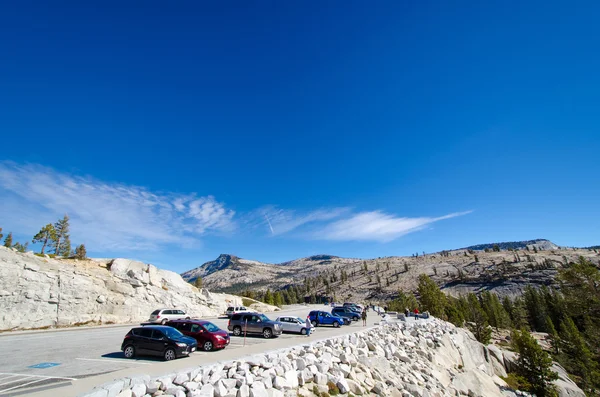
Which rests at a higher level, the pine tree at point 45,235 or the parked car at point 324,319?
the pine tree at point 45,235

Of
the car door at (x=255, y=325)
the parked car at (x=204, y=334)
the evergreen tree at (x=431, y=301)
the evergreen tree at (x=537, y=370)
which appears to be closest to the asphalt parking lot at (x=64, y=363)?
the parked car at (x=204, y=334)

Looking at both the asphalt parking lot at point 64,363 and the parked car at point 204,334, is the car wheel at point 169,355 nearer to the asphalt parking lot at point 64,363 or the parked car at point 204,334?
the asphalt parking lot at point 64,363

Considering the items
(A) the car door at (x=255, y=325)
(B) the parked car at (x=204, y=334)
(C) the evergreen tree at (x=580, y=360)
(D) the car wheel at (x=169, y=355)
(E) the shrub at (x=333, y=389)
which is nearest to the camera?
(E) the shrub at (x=333, y=389)

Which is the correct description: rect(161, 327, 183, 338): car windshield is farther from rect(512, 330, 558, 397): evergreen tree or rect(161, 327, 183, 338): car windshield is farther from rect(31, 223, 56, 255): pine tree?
rect(31, 223, 56, 255): pine tree

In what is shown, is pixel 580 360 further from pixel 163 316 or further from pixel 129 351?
pixel 129 351

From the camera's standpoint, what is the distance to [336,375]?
1305cm

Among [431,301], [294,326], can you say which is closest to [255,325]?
[294,326]

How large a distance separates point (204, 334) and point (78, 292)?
3101 cm

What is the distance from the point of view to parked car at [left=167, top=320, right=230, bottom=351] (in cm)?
1817

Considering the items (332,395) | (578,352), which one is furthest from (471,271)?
(332,395)

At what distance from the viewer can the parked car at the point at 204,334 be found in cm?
1817

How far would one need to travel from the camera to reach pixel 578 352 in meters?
50.9

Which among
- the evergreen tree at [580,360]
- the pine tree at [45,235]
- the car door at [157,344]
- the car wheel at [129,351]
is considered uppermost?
the pine tree at [45,235]

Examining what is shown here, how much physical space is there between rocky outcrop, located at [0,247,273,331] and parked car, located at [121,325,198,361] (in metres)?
27.3
